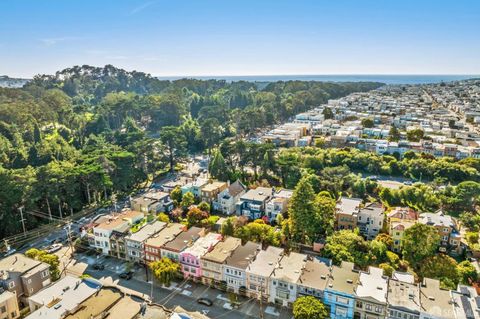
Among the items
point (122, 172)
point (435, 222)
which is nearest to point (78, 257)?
point (122, 172)

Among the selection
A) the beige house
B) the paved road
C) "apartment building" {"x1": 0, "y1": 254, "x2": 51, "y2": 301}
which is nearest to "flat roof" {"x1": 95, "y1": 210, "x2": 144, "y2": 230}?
the paved road

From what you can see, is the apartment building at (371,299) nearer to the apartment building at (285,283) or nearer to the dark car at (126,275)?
the apartment building at (285,283)

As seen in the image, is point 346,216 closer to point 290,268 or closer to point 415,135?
point 290,268

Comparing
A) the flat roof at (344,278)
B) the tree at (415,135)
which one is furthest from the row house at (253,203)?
the tree at (415,135)

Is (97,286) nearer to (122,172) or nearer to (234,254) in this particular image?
(234,254)

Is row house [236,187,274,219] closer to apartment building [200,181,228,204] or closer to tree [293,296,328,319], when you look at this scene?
apartment building [200,181,228,204]

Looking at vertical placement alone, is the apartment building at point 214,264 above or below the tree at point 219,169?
below
